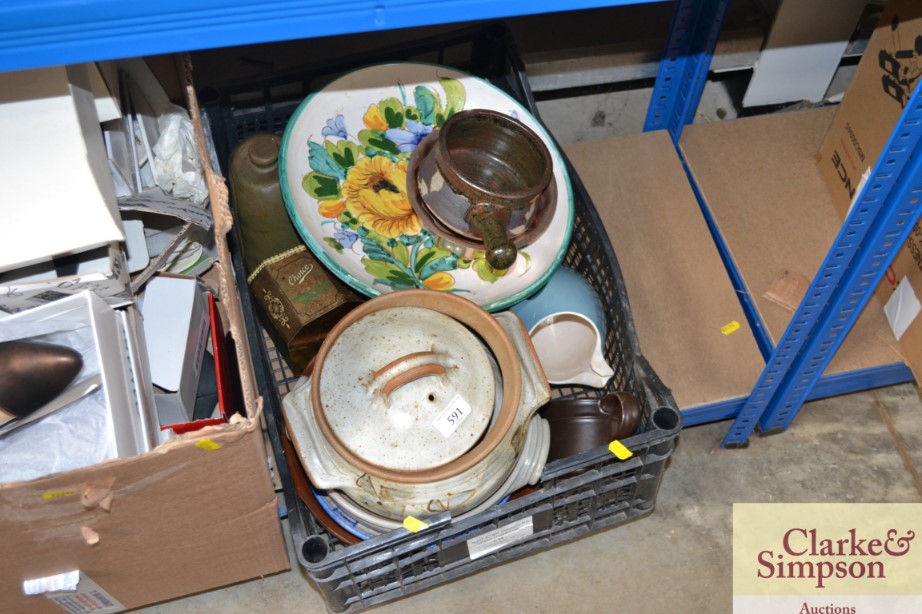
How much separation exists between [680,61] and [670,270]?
0.33m

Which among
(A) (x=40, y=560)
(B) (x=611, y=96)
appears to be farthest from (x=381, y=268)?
(B) (x=611, y=96)

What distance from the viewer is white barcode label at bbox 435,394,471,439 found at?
0.90m

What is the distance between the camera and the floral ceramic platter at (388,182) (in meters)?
1.13

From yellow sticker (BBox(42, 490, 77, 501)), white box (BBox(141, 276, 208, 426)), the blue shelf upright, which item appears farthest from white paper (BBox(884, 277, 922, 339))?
yellow sticker (BBox(42, 490, 77, 501))

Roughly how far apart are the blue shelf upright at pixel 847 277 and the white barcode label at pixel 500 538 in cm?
42

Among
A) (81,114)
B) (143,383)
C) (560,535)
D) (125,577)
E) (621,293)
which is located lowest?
(560,535)

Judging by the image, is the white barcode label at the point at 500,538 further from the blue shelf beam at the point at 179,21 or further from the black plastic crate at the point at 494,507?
the blue shelf beam at the point at 179,21

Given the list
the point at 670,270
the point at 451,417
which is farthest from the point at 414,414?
the point at 670,270

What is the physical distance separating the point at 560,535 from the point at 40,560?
640 millimetres

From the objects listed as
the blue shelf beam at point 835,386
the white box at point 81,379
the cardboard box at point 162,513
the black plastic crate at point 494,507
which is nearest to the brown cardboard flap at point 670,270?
the blue shelf beam at point 835,386

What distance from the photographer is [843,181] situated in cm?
139

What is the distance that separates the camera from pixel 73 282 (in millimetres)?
906

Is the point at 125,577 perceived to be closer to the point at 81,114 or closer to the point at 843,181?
the point at 81,114

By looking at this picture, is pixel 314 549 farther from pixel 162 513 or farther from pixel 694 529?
pixel 694 529
